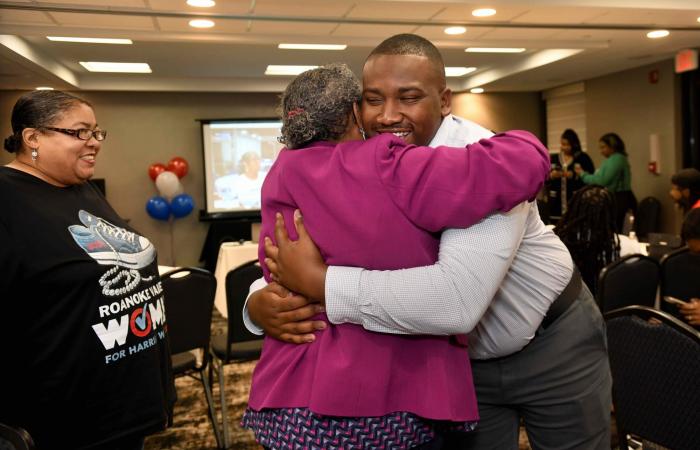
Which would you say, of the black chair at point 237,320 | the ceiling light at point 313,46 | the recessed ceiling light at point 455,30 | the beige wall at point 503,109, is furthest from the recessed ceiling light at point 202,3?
the beige wall at point 503,109

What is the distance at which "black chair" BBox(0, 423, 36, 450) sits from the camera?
49.8 inches

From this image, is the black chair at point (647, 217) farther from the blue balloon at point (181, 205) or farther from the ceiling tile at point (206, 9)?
the blue balloon at point (181, 205)

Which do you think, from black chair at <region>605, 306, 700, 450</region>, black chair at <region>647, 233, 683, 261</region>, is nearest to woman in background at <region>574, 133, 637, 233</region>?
black chair at <region>647, 233, 683, 261</region>

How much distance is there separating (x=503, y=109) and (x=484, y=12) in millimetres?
6081

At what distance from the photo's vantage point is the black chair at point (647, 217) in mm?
7883

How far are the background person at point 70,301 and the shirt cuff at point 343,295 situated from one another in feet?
3.03

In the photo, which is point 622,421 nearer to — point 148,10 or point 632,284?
point 632,284

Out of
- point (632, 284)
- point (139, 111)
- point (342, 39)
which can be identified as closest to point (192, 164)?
point (139, 111)

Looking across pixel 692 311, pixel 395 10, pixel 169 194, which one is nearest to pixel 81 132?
pixel 692 311

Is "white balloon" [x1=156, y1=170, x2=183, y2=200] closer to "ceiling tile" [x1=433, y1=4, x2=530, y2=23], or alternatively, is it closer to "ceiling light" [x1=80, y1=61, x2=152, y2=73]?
"ceiling light" [x1=80, y1=61, x2=152, y2=73]

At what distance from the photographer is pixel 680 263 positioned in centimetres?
316

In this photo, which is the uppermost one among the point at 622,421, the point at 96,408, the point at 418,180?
the point at 418,180

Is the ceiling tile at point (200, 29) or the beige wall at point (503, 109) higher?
the ceiling tile at point (200, 29)

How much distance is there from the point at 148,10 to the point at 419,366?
510cm
